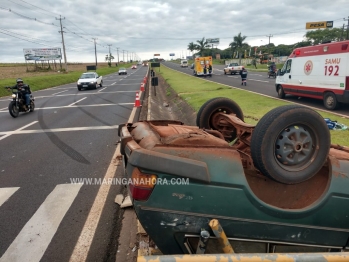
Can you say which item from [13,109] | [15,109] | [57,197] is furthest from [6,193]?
[15,109]

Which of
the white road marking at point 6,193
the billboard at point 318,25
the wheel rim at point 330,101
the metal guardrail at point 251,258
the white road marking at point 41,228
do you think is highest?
the billboard at point 318,25

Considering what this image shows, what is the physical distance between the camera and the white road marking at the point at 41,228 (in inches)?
126

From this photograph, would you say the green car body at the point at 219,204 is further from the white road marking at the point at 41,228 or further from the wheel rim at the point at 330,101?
the wheel rim at the point at 330,101

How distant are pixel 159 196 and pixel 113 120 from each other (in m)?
9.04

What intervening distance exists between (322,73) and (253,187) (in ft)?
38.0

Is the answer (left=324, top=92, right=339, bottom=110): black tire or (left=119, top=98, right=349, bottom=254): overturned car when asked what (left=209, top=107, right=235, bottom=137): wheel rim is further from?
(left=324, top=92, right=339, bottom=110): black tire

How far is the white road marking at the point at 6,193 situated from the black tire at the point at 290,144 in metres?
4.01

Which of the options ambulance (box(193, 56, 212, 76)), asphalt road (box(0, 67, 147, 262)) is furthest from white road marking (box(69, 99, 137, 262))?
ambulance (box(193, 56, 212, 76))

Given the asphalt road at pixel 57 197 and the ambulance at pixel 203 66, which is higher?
the ambulance at pixel 203 66

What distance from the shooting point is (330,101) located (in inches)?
479

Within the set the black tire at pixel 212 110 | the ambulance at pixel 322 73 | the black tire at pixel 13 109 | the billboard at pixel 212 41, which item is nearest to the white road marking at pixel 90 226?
the black tire at pixel 212 110

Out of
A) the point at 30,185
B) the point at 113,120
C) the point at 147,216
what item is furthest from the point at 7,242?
the point at 113,120

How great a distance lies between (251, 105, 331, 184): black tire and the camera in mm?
2311

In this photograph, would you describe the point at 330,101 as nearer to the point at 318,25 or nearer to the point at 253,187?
the point at 253,187
